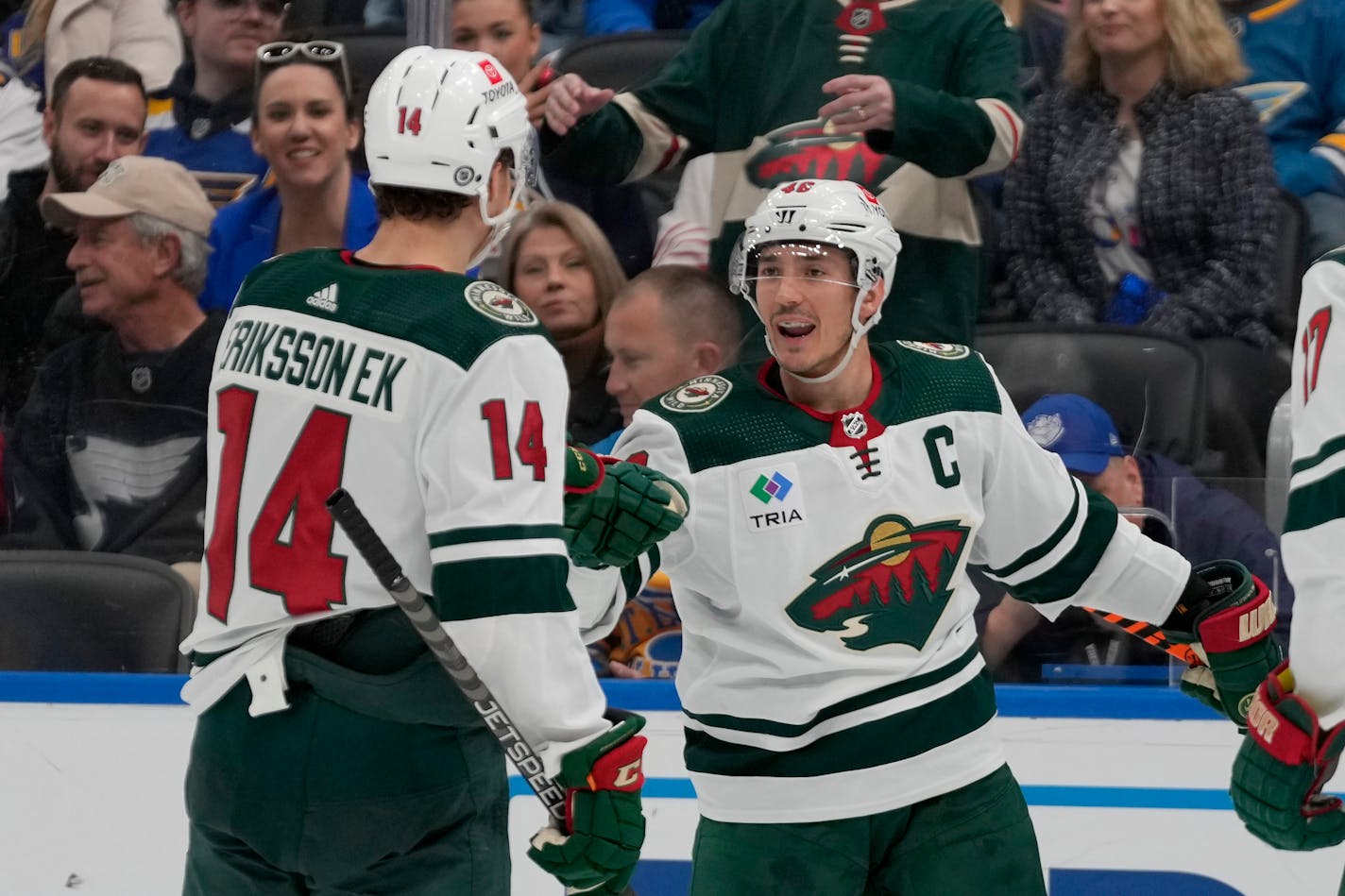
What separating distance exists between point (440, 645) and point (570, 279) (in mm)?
1592

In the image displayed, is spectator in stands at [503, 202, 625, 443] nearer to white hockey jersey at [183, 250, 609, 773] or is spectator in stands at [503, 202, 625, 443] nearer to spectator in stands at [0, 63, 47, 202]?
spectator in stands at [0, 63, 47, 202]

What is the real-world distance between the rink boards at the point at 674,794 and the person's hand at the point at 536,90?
1091mm

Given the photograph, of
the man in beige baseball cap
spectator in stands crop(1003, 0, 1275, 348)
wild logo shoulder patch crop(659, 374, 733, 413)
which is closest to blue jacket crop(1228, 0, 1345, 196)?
spectator in stands crop(1003, 0, 1275, 348)

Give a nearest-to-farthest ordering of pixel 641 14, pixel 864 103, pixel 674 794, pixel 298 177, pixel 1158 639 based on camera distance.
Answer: pixel 1158 639, pixel 674 794, pixel 864 103, pixel 298 177, pixel 641 14

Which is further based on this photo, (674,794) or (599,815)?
(674,794)

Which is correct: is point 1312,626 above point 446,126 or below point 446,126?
below

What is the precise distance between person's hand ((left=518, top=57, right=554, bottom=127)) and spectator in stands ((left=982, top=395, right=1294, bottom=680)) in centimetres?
111

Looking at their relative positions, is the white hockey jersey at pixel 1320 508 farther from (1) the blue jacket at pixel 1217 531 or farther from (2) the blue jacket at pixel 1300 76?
(2) the blue jacket at pixel 1300 76

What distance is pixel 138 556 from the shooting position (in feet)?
10.7

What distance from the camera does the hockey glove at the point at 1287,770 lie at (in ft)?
7.10

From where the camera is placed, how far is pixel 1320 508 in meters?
2.14

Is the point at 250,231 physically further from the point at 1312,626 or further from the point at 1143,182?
the point at 1312,626

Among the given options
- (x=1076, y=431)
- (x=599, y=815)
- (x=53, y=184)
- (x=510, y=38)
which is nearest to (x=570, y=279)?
(x=510, y=38)

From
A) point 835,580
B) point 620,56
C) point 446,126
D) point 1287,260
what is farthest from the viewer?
point 620,56
